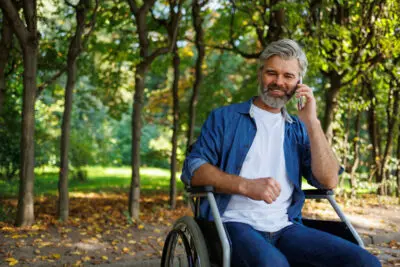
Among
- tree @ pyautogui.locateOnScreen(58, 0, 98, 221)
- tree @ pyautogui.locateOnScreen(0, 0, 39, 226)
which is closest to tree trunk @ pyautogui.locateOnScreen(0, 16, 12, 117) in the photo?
tree @ pyautogui.locateOnScreen(58, 0, 98, 221)

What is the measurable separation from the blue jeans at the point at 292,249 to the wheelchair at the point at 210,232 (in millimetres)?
94

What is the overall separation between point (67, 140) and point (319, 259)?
5840 mm

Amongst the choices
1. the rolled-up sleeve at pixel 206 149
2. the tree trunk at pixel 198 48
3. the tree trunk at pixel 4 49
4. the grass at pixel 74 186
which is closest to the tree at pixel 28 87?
the tree trunk at pixel 4 49

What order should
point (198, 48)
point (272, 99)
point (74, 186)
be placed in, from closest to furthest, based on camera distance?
point (272, 99), point (198, 48), point (74, 186)

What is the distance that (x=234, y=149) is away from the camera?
2893mm

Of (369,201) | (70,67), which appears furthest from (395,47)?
(70,67)

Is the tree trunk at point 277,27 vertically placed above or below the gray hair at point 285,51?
above

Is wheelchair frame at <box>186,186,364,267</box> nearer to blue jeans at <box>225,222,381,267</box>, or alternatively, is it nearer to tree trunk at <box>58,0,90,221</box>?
blue jeans at <box>225,222,381,267</box>

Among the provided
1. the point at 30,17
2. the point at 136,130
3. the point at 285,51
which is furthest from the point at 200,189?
the point at 136,130

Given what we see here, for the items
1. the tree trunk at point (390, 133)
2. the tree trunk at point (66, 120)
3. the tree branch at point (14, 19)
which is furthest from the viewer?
the tree trunk at point (390, 133)

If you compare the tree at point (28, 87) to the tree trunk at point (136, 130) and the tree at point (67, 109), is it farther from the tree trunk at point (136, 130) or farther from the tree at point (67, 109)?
the tree trunk at point (136, 130)

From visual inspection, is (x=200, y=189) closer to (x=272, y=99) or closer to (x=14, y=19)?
(x=272, y=99)

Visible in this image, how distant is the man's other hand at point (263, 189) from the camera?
2.56 m

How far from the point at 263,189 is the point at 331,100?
8.92 m
